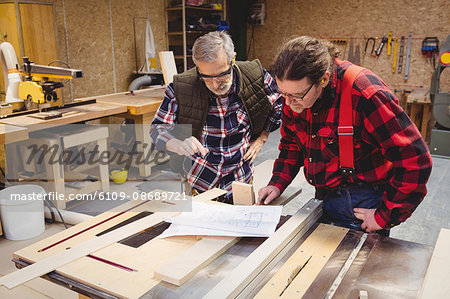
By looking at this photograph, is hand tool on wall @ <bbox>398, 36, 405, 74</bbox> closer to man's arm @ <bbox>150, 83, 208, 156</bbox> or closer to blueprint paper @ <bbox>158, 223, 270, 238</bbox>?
man's arm @ <bbox>150, 83, 208, 156</bbox>

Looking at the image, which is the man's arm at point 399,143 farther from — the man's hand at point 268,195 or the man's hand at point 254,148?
the man's hand at point 254,148

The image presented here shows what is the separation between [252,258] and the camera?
1017mm

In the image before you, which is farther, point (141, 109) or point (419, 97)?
point (419, 97)

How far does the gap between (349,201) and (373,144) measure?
243mm

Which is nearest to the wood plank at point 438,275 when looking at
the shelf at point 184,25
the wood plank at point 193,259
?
the wood plank at point 193,259

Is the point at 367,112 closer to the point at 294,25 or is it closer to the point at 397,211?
the point at 397,211

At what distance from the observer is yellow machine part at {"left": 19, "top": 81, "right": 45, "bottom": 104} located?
282 cm

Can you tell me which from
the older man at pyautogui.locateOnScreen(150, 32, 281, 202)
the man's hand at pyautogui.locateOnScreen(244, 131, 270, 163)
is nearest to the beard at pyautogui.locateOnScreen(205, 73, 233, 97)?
the older man at pyautogui.locateOnScreen(150, 32, 281, 202)

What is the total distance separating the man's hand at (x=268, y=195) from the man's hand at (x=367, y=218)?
0.30 meters

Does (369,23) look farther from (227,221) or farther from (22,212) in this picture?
(227,221)


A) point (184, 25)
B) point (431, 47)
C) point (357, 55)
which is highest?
point (184, 25)

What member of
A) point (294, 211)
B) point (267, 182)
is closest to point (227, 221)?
point (267, 182)

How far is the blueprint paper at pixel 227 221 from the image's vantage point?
1.20 metres

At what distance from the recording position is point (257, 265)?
977 millimetres
